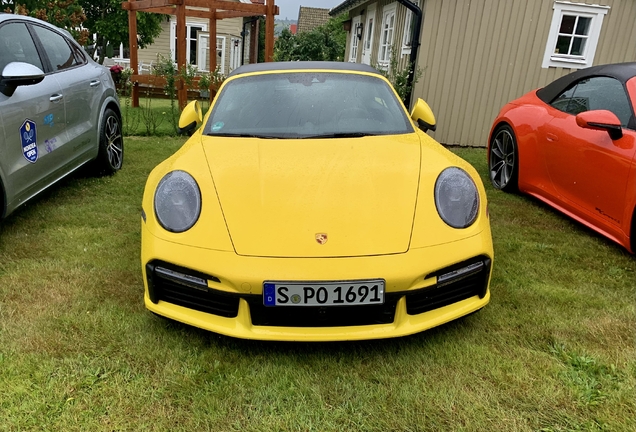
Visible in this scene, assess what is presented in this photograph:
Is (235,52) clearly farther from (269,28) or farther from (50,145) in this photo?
(50,145)

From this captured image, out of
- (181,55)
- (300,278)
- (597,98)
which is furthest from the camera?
(181,55)

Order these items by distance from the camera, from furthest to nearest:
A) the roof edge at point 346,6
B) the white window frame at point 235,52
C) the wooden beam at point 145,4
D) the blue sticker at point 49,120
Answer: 1. the white window frame at point 235,52
2. the roof edge at point 346,6
3. the wooden beam at point 145,4
4. the blue sticker at point 49,120

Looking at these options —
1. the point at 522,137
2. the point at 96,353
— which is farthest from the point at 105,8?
the point at 96,353

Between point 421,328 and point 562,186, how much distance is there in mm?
2603

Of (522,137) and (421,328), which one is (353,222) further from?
(522,137)

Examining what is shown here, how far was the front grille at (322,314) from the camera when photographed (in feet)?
6.70

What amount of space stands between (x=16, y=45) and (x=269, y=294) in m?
3.03

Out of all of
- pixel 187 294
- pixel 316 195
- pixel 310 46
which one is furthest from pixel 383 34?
pixel 310 46

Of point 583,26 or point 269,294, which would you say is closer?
point 269,294

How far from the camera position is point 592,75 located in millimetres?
4164

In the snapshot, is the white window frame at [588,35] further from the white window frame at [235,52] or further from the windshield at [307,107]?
the white window frame at [235,52]

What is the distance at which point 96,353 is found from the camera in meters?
2.23

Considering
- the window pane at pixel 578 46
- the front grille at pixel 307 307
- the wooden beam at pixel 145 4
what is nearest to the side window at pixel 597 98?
the front grille at pixel 307 307

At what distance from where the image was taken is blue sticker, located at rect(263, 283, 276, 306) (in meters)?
2.00
